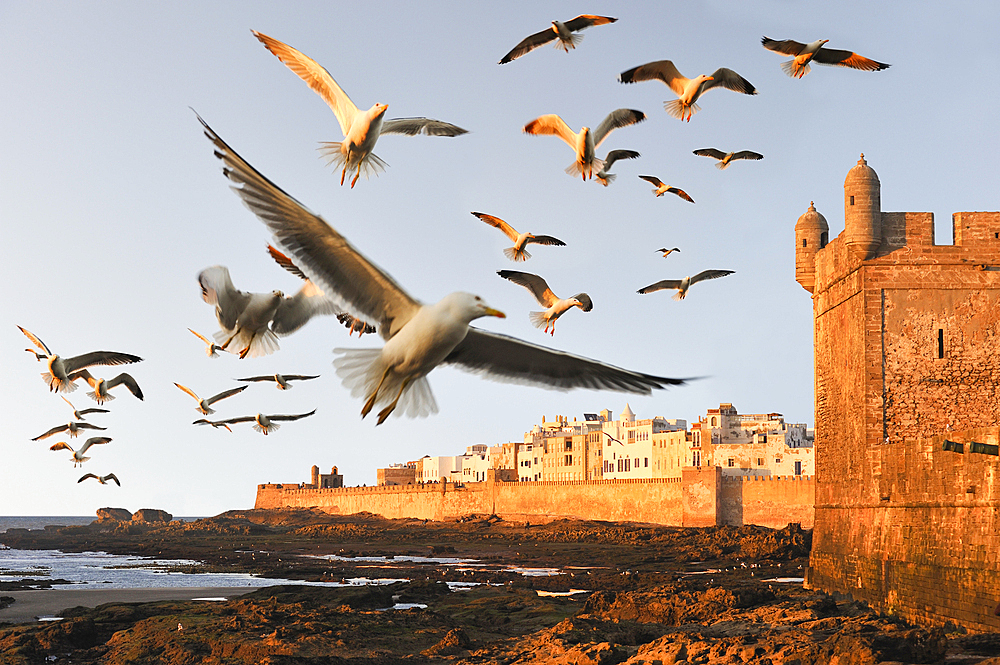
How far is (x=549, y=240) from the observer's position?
1588 cm

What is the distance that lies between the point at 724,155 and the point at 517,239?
17.6 feet

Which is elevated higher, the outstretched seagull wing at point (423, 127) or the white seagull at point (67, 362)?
the outstretched seagull wing at point (423, 127)

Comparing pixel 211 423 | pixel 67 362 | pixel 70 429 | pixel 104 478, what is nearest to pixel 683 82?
pixel 211 423

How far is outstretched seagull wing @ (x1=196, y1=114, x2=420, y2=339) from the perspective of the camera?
284 inches

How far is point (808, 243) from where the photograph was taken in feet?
104

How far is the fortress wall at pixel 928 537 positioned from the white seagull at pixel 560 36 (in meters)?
12.2

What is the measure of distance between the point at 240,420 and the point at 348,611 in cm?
678

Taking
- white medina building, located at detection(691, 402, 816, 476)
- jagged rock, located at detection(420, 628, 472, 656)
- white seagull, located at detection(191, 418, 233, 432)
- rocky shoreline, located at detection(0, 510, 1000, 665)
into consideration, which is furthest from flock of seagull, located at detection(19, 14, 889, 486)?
white medina building, located at detection(691, 402, 816, 476)

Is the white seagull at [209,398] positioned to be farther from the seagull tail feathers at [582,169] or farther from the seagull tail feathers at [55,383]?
the seagull tail feathers at [582,169]

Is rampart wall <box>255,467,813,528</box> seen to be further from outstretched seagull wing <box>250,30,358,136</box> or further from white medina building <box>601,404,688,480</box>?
outstretched seagull wing <box>250,30,358,136</box>

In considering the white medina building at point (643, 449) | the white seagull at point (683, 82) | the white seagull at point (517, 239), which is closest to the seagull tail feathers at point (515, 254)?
the white seagull at point (517, 239)

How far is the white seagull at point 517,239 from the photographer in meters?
15.3

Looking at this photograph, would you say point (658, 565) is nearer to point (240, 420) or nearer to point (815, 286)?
point (815, 286)

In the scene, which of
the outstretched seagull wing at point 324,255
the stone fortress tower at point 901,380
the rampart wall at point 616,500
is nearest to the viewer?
the outstretched seagull wing at point 324,255
